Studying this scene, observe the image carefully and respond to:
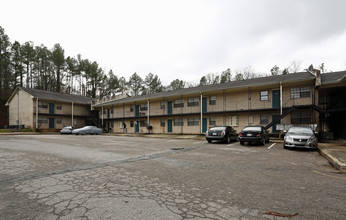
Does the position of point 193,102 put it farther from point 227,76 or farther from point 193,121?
point 227,76

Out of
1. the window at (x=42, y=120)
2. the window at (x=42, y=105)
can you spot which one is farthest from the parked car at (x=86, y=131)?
the window at (x=42, y=105)

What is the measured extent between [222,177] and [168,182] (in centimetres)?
156

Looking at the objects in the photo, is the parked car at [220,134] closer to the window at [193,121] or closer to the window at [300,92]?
the window at [300,92]

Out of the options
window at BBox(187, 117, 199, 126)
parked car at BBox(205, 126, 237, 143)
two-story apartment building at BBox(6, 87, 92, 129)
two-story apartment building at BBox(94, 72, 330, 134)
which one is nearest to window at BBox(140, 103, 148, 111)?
two-story apartment building at BBox(94, 72, 330, 134)

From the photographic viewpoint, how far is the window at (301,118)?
741 inches

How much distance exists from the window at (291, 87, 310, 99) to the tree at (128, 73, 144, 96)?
41.1 meters

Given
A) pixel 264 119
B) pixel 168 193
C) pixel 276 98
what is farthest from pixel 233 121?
pixel 168 193

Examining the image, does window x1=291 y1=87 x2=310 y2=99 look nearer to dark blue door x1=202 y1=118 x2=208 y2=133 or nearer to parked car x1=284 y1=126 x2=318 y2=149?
parked car x1=284 y1=126 x2=318 y2=149

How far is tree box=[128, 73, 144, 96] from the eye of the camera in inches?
2108

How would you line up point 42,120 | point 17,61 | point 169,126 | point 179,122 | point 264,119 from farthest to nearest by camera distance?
point 17,61, point 42,120, point 169,126, point 179,122, point 264,119

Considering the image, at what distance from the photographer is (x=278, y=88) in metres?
20.2

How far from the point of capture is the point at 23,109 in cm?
3331

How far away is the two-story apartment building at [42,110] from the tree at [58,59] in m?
11.8

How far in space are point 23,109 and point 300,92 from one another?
43.5m
